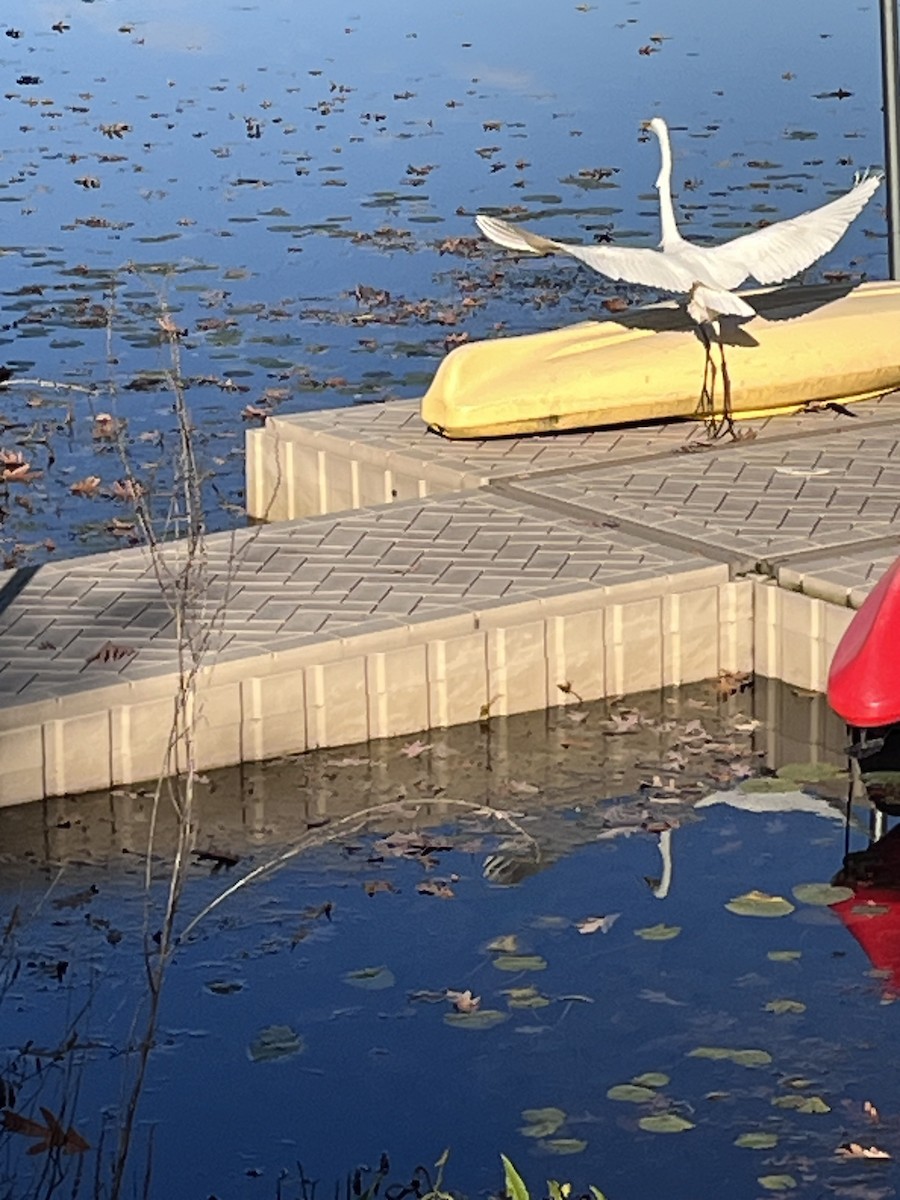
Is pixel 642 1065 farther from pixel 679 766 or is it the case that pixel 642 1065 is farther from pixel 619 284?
pixel 619 284

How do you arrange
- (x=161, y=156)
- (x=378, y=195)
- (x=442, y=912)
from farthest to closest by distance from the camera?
1. (x=161, y=156)
2. (x=378, y=195)
3. (x=442, y=912)

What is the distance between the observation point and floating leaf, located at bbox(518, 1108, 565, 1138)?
5.32 metres

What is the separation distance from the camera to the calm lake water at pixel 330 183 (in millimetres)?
12234

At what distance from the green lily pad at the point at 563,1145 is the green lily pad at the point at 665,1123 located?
5.7 inches

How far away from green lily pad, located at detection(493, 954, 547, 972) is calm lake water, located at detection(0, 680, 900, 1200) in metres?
0.01

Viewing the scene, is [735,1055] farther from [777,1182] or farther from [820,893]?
[820,893]

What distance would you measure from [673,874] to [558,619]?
1.31 metres

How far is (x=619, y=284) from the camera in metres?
14.8

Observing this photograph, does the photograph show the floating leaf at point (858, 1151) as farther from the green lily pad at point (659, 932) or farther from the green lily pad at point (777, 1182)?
the green lily pad at point (659, 932)

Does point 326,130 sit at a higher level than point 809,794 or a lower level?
higher

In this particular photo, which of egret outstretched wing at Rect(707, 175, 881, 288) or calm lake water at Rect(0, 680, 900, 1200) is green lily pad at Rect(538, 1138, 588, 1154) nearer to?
calm lake water at Rect(0, 680, 900, 1200)

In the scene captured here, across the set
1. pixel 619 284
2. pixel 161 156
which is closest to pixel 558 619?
pixel 619 284

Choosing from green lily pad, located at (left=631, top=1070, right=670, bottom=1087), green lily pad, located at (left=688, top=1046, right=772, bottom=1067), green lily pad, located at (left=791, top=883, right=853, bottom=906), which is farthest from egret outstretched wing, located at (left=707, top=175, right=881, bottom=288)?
green lily pad, located at (left=631, top=1070, right=670, bottom=1087)

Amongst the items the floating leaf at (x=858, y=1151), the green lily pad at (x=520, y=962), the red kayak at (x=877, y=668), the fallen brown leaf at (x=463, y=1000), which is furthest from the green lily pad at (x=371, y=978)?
the red kayak at (x=877, y=668)
